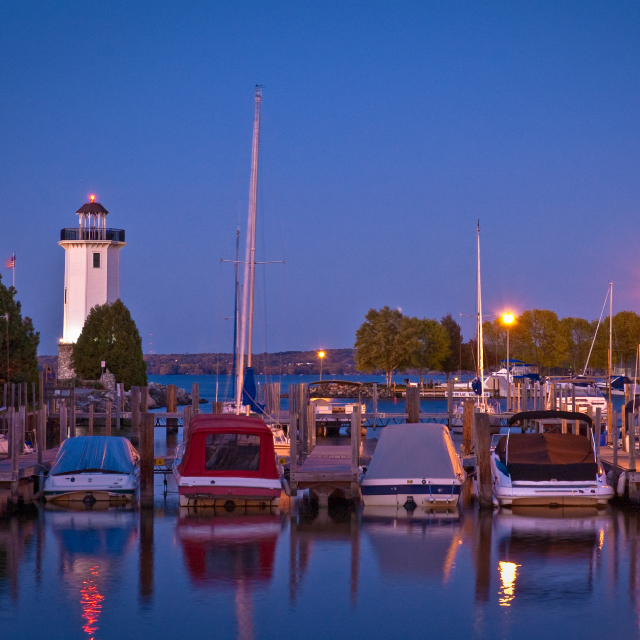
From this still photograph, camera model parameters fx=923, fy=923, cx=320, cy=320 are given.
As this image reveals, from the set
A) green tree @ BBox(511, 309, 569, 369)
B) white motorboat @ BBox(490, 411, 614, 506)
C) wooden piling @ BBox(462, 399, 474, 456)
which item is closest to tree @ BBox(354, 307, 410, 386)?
green tree @ BBox(511, 309, 569, 369)

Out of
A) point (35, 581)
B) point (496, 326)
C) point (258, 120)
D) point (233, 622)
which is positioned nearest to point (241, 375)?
point (258, 120)

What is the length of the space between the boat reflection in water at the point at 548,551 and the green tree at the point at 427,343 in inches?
3071

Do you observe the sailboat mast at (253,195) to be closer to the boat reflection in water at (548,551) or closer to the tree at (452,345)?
the boat reflection in water at (548,551)

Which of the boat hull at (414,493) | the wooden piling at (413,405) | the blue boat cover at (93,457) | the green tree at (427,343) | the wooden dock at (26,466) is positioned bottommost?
the boat hull at (414,493)

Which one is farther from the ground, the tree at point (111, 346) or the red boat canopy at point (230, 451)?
the tree at point (111, 346)

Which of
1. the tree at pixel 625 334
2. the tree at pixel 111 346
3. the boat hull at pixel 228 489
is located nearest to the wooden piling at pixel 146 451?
the boat hull at pixel 228 489

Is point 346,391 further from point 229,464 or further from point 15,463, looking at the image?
point 229,464

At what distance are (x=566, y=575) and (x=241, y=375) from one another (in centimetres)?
1671

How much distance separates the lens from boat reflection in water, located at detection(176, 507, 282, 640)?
15.6 m

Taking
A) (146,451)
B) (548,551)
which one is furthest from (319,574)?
(146,451)

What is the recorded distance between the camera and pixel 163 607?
14.4 metres

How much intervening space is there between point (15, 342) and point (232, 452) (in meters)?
25.0

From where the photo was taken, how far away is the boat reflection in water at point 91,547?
14.9 m

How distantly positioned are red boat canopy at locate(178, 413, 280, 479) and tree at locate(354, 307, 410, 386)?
255 ft
